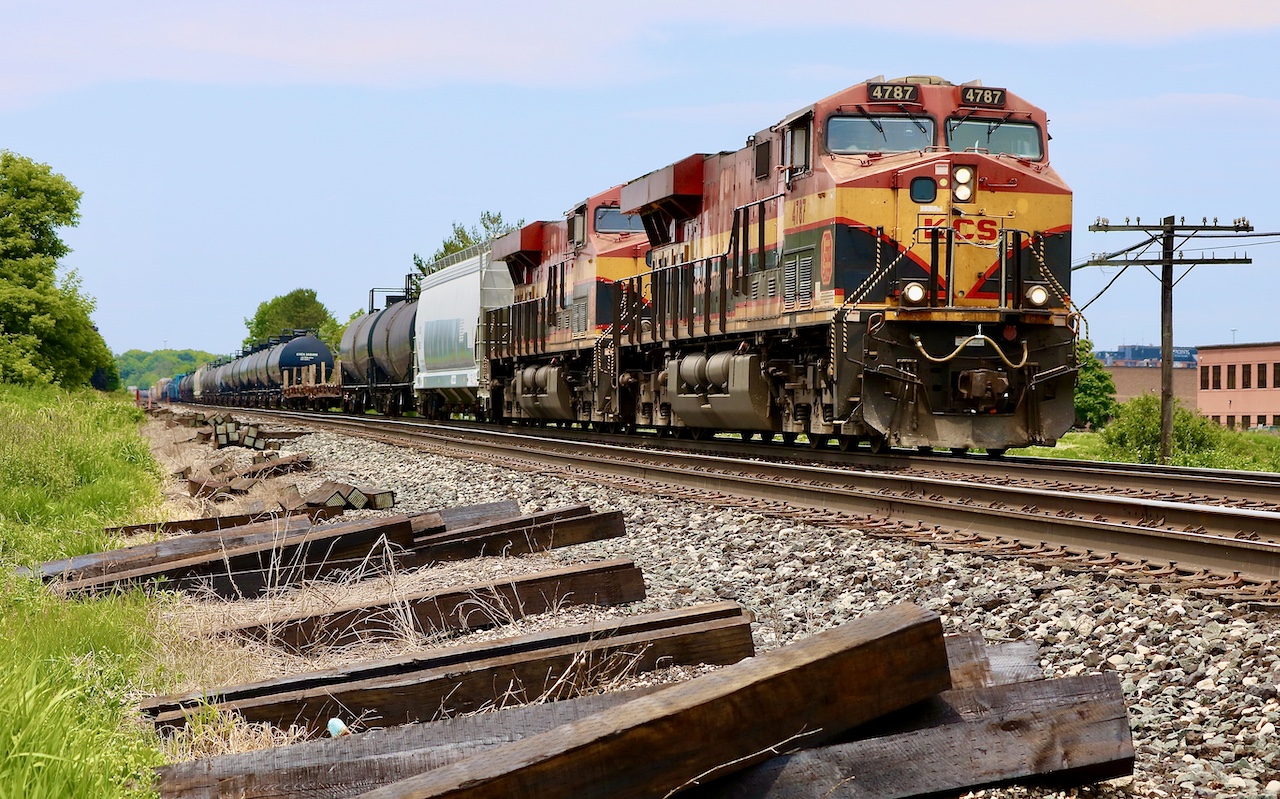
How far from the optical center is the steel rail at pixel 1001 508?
19.2ft

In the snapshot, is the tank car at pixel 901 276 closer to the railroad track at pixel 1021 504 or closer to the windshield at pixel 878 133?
the windshield at pixel 878 133

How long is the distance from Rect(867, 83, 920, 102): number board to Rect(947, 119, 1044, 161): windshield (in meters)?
0.51

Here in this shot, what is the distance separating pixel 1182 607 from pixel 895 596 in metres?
1.26

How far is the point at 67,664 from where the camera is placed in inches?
174

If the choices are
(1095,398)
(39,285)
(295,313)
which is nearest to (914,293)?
(39,285)

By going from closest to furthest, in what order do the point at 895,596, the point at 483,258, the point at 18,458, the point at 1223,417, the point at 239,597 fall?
the point at 895,596
the point at 239,597
the point at 18,458
the point at 483,258
the point at 1223,417

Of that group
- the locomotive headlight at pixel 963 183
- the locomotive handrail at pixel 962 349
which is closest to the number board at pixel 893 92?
the locomotive headlight at pixel 963 183

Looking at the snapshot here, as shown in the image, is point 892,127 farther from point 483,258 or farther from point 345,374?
point 345,374

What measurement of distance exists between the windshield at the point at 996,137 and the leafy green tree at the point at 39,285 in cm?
3267

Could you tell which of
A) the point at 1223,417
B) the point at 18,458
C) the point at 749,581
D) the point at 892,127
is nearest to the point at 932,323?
the point at 892,127

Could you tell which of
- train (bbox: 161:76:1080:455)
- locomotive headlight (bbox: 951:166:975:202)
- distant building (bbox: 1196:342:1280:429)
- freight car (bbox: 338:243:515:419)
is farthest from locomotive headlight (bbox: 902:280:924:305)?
distant building (bbox: 1196:342:1280:429)

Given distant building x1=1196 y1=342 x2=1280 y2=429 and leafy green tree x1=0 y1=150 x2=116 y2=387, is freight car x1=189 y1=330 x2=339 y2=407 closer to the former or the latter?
leafy green tree x1=0 y1=150 x2=116 y2=387

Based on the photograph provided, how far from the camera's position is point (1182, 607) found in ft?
15.8

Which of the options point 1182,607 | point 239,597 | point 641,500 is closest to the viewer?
point 1182,607
